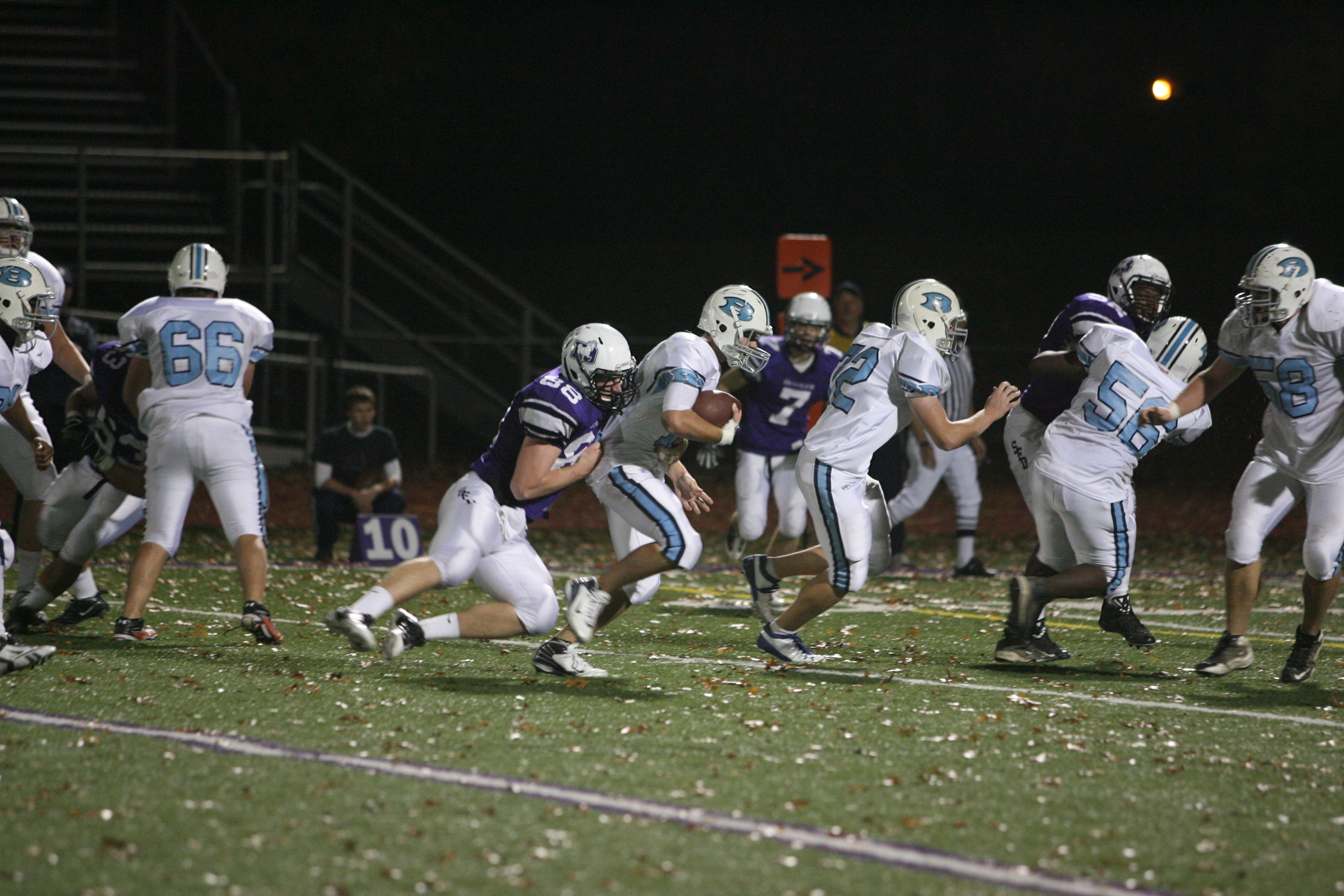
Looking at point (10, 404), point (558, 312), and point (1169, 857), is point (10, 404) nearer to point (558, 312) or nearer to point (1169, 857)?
point (1169, 857)

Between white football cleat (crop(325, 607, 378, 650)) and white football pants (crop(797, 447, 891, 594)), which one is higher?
white football pants (crop(797, 447, 891, 594))

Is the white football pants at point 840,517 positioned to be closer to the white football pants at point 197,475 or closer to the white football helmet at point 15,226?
the white football pants at point 197,475

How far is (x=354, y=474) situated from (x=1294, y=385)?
635 centimetres

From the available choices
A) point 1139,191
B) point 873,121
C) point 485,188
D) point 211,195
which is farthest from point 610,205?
point 211,195

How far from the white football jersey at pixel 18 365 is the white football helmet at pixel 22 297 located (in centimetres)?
9

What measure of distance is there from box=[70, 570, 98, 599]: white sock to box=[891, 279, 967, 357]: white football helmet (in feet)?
12.9

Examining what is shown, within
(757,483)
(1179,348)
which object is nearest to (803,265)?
(757,483)

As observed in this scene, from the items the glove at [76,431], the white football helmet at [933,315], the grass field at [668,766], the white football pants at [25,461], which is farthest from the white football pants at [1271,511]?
the white football pants at [25,461]

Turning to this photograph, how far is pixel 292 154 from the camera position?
15344 millimetres

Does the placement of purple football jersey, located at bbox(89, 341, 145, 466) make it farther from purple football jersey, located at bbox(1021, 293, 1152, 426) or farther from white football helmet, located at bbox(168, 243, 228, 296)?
purple football jersey, located at bbox(1021, 293, 1152, 426)

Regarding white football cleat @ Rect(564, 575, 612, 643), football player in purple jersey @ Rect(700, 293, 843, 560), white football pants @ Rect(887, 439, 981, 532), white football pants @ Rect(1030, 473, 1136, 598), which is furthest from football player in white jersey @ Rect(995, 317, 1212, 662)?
white football pants @ Rect(887, 439, 981, 532)

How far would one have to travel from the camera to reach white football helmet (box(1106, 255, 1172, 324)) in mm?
6355

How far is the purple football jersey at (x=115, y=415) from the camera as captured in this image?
6355mm

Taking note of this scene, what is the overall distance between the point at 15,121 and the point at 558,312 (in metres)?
11.4
